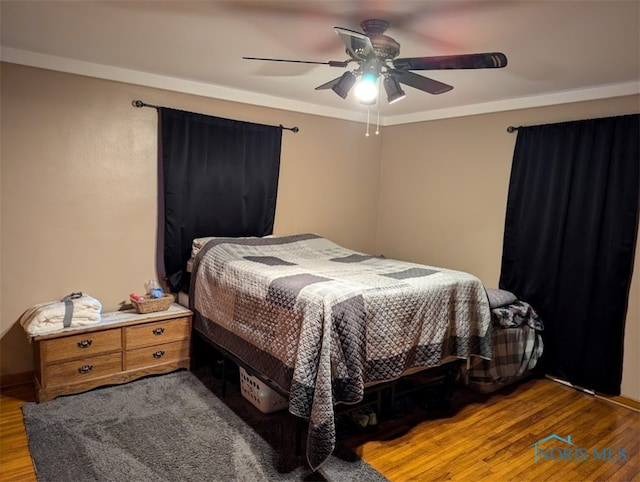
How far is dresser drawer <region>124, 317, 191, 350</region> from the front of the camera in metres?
3.09

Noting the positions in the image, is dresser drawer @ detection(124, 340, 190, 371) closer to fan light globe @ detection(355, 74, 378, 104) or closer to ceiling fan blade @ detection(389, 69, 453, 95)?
fan light globe @ detection(355, 74, 378, 104)

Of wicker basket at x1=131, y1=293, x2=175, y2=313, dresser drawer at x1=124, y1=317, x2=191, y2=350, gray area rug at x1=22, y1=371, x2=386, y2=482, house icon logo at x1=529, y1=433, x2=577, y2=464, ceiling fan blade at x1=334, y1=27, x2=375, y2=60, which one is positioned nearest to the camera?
ceiling fan blade at x1=334, y1=27, x2=375, y2=60

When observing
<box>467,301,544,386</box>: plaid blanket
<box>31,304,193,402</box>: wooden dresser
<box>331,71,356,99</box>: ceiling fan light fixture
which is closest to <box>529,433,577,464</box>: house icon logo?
<box>467,301,544,386</box>: plaid blanket

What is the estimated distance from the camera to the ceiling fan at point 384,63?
6.31ft

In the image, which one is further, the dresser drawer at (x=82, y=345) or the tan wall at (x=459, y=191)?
the tan wall at (x=459, y=191)

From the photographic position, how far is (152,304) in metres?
3.27

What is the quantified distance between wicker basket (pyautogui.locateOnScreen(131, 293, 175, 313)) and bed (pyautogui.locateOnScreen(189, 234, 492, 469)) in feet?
0.69

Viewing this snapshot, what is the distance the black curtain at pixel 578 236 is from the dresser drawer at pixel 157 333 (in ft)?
9.07

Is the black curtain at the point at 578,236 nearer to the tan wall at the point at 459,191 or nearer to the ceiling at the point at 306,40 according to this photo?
the tan wall at the point at 459,191

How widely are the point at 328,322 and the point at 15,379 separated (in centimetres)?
244

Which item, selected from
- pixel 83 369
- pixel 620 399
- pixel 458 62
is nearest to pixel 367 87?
pixel 458 62

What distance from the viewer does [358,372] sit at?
225cm

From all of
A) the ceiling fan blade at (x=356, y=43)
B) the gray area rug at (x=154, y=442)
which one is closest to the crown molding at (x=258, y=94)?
the ceiling fan blade at (x=356, y=43)

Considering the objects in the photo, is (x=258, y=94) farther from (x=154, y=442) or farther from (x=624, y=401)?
(x=624, y=401)
